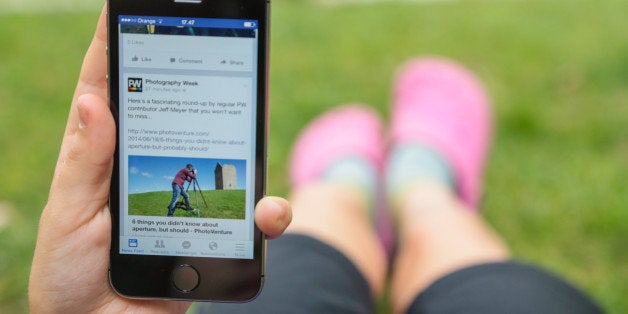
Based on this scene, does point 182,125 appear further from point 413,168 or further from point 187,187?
point 413,168

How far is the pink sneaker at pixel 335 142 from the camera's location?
1721 millimetres

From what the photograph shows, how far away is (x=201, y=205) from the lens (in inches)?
33.7

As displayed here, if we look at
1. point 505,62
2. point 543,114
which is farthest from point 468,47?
point 543,114

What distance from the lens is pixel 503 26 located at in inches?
96.0

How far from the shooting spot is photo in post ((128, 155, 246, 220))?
33.3 inches

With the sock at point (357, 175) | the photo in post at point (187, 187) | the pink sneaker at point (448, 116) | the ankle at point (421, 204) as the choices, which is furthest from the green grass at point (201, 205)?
the pink sneaker at point (448, 116)

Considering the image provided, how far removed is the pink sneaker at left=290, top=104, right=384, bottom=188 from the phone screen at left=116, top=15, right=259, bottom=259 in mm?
796

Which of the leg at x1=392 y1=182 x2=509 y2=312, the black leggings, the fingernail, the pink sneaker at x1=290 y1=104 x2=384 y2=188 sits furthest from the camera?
the pink sneaker at x1=290 y1=104 x2=384 y2=188

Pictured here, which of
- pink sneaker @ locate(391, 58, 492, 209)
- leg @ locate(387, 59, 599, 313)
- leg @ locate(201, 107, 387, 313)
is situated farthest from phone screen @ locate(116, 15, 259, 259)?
pink sneaker @ locate(391, 58, 492, 209)

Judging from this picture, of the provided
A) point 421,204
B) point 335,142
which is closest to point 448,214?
point 421,204

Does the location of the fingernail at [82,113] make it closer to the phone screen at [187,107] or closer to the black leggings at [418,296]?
the phone screen at [187,107]

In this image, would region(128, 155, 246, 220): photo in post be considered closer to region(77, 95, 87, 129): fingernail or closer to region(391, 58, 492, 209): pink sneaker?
region(77, 95, 87, 129): fingernail

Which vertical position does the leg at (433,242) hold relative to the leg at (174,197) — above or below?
below

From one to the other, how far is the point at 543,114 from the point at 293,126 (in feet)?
2.24
